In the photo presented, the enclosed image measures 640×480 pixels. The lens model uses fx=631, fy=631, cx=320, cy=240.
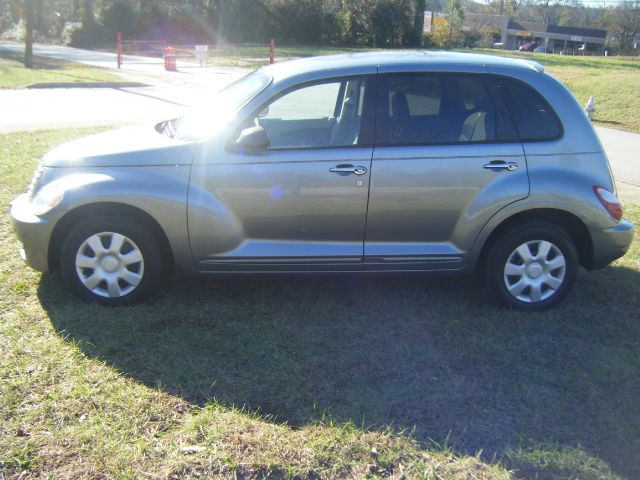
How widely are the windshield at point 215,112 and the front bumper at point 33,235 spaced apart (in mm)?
1126

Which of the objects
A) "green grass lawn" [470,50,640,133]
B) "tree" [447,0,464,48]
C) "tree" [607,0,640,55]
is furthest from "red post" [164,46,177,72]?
"tree" [607,0,640,55]

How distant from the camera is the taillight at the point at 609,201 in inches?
182

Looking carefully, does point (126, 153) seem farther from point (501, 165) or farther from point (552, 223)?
point (552, 223)

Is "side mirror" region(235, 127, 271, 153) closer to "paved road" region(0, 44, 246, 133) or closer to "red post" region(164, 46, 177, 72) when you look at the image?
"paved road" region(0, 44, 246, 133)

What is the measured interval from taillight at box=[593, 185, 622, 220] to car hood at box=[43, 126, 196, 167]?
2.95m

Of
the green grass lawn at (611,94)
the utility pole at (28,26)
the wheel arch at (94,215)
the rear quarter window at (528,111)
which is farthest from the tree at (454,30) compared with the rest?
the wheel arch at (94,215)

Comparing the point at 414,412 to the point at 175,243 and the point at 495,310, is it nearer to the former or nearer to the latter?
the point at 495,310

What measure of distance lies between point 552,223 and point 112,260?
3.26m

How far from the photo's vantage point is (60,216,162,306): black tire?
4.44 metres

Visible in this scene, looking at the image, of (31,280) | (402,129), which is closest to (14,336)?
(31,280)

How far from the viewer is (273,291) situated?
16.4 ft

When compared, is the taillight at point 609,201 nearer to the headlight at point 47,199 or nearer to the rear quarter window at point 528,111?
the rear quarter window at point 528,111

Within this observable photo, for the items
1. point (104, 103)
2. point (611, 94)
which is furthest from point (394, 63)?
point (611, 94)

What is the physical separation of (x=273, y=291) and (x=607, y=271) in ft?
10.0
